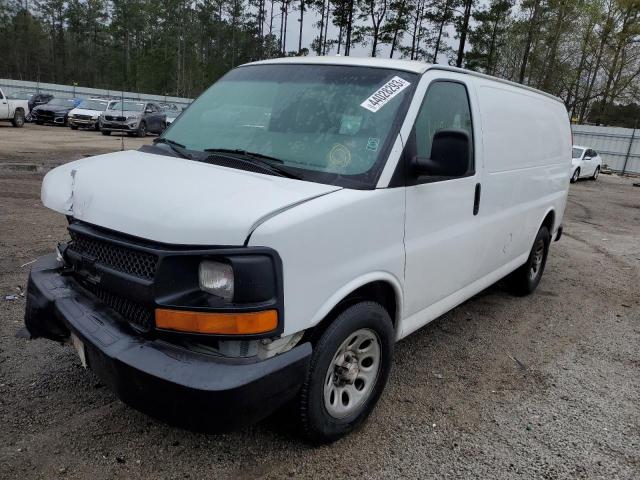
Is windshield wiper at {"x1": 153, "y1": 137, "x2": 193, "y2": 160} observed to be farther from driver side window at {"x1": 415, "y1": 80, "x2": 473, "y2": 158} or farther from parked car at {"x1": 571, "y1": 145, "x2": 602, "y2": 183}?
parked car at {"x1": 571, "y1": 145, "x2": 602, "y2": 183}

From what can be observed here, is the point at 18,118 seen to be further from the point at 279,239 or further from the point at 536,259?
the point at 279,239

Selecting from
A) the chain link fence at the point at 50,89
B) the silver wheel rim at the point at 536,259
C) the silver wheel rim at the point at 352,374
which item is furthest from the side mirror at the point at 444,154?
the chain link fence at the point at 50,89

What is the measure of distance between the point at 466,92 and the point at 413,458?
247 centimetres

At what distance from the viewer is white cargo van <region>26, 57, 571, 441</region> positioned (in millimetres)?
2166

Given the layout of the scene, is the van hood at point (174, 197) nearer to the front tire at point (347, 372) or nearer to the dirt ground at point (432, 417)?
the front tire at point (347, 372)

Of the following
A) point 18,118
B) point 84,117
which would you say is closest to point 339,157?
point 18,118

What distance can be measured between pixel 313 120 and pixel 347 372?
1.47 meters

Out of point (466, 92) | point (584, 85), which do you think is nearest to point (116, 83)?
point (584, 85)

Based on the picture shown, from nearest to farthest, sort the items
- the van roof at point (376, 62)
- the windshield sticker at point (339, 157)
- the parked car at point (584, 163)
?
1. the windshield sticker at point (339, 157)
2. the van roof at point (376, 62)
3. the parked car at point (584, 163)

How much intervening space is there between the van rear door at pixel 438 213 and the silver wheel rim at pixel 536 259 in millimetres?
1964

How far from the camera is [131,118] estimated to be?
2398 cm

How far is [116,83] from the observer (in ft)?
249

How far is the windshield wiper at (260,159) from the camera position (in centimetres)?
276

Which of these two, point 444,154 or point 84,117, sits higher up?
point 444,154
